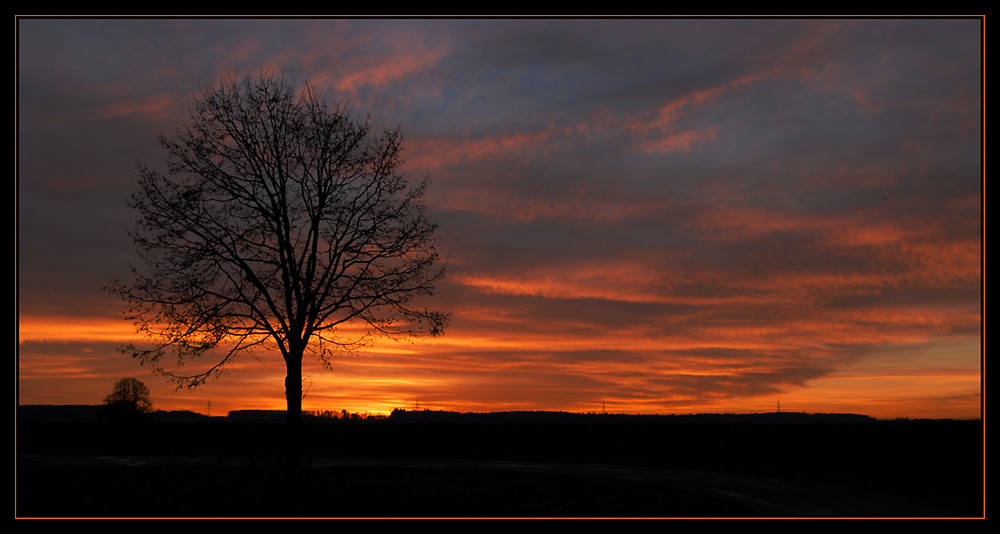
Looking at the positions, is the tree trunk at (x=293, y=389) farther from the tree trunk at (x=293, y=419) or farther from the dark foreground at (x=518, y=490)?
the dark foreground at (x=518, y=490)

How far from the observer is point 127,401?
93250mm

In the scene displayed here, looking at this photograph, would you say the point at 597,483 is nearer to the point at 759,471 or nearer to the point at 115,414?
the point at 759,471

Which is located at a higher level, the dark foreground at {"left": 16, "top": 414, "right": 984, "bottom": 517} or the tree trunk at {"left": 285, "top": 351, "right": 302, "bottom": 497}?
the tree trunk at {"left": 285, "top": 351, "right": 302, "bottom": 497}

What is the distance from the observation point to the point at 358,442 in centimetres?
5750

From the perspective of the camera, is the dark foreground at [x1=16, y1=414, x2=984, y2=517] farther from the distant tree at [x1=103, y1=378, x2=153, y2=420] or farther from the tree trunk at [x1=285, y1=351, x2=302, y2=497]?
the distant tree at [x1=103, y1=378, x2=153, y2=420]

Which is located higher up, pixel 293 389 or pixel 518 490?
pixel 293 389

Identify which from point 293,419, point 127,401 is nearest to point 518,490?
point 293,419

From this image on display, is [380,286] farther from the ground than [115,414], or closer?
farther from the ground

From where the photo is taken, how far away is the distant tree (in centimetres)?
9194

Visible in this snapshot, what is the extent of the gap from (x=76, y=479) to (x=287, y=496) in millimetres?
9093

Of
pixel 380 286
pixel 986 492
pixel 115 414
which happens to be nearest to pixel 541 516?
pixel 380 286

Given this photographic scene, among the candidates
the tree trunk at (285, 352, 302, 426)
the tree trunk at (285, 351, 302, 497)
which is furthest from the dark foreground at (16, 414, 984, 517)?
the tree trunk at (285, 352, 302, 426)

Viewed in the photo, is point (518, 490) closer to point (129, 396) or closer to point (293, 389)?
point (293, 389)

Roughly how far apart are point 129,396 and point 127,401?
Answer: 76cm
